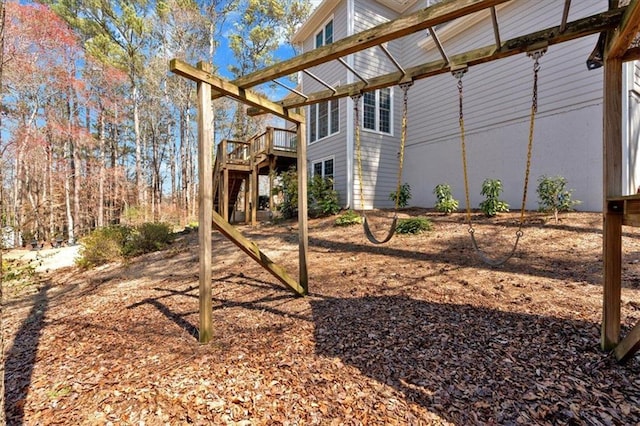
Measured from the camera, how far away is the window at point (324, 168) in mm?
11309

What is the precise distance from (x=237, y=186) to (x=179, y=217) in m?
8.32

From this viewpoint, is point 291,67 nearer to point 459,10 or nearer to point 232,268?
point 459,10

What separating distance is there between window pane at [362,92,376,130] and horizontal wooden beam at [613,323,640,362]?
9.26 meters

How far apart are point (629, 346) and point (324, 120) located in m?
11.0

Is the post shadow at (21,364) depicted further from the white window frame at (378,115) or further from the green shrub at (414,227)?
the white window frame at (378,115)

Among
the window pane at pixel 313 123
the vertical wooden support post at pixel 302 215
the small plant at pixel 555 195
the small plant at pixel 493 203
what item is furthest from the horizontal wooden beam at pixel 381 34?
the window pane at pixel 313 123

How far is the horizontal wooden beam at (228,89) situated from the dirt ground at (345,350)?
2.30 meters

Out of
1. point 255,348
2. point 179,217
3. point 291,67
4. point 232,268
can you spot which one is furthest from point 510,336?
point 179,217

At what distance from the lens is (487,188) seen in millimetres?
7488

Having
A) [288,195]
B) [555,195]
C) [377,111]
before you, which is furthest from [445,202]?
[288,195]

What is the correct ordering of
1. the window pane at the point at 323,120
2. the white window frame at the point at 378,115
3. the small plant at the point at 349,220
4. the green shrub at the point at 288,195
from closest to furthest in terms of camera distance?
the small plant at the point at 349,220, the white window frame at the point at 378,115, the green shrub at the point at 288,195, the window pane at the point at 323,120

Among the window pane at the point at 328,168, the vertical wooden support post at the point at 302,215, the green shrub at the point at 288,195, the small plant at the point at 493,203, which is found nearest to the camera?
the vertical wooden support post at the point at 302,215

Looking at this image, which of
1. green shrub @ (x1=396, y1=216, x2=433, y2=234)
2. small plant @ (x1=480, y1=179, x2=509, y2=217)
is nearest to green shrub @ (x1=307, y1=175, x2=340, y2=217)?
green shrub @ (x1=396, y1=216, x2=433, y2=234)

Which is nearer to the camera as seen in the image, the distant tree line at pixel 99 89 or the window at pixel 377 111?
the window at pixel 377 111
